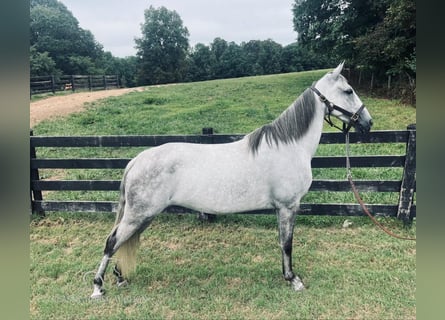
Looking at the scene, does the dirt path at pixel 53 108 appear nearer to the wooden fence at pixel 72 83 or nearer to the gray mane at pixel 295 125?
the wooden fence at pixel 72 83

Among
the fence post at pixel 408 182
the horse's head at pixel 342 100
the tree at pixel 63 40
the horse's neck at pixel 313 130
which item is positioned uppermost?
the tree at pixel 63 40

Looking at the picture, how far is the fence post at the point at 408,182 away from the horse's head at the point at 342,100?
142 centimetres

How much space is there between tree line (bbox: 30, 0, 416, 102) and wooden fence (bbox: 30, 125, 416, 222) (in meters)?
5.24

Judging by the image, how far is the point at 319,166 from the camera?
429 cm

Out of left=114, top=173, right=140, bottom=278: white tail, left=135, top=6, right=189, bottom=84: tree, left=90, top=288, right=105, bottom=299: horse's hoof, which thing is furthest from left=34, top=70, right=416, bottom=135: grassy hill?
left=135, top=6, right=189, bottom=84: tree

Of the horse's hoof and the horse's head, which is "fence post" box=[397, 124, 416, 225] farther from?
the horse's hoof

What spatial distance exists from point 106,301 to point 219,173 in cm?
174

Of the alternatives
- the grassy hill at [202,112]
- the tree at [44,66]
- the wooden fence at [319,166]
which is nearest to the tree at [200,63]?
the grassy hill at [202,112]

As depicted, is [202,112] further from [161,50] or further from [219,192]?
[161,50]

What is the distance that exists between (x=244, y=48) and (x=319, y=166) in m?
11.9

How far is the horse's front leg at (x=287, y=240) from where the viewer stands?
125 inches

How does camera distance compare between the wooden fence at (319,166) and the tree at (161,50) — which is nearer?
the wooden fence at (319,166)

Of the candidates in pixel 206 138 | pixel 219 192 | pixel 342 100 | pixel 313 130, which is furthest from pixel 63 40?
pixel 342 100
